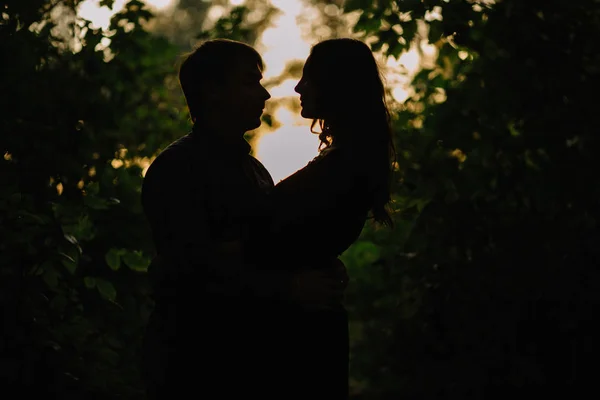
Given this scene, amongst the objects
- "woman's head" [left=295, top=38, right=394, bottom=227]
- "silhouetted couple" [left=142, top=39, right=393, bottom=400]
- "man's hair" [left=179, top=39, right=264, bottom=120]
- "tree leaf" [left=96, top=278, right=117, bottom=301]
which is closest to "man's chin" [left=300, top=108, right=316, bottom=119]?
"woman's head" [left=295, top=38, right=394, bottom=227]

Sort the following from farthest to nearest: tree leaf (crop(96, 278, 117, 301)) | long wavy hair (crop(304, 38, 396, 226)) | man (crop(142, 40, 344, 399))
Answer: tree leaf (crop(96, 278, 117, 301)) < long wavy hair (crop(304, 38, 396, 226)) < man (crop(142, 40, 344, 399))

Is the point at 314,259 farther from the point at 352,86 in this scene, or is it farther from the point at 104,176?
the point at 104,176

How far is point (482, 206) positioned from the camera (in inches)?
205

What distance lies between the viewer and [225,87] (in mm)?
3459

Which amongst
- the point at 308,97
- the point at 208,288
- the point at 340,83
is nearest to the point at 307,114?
the point at 308,97

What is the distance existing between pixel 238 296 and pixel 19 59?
2.30 meters

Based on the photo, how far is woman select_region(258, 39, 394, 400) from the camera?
306cm

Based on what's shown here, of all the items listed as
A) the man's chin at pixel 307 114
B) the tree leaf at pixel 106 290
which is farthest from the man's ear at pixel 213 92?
the tree leaf at pixel 106 290

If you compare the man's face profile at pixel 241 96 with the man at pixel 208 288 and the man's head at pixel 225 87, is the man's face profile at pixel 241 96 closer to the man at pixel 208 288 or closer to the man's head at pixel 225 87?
the man's head at pixel 225 87

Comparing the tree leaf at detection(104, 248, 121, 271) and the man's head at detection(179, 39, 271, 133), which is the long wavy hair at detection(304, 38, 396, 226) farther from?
the tree leaf at detection(104, 248, 121, 271)

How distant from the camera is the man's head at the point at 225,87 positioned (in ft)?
11.3

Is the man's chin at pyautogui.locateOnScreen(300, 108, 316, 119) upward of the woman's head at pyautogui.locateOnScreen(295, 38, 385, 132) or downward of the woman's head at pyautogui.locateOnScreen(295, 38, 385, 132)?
downward

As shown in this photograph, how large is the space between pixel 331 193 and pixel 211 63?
81 cm

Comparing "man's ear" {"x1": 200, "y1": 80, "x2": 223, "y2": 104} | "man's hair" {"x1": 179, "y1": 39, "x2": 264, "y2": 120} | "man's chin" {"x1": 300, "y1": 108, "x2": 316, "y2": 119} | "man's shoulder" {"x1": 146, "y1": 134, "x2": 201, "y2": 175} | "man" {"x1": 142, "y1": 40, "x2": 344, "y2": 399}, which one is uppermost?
"man's hair" {"x1": 179, "y1": 39, "x2": 264, "y2": 120}
